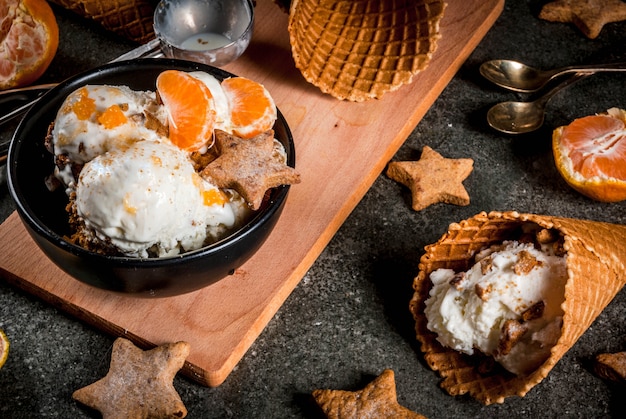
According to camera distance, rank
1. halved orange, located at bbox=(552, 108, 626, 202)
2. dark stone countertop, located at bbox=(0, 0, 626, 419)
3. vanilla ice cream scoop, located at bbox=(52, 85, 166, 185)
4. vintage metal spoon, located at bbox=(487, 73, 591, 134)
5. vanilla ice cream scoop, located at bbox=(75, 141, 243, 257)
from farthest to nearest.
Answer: vintage metal spoon, located at bbox=(487, 73, 591, 134)
halved orange, located at bbox=(552, 108, 626, 202)
dark stone countertop, located at bbox=(0, 0, 626, 419)
vanilla ice cream scoop, located at bbox=(52, 85, 166, 185)
vanilla ice cream scoop, located at bbox=(75, 141, 243, 257)

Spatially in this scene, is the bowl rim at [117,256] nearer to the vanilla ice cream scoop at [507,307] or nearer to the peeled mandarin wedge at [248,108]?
the peeled mandarin wedge at [248,108]

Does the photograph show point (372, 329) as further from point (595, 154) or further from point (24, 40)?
point (24, 40)

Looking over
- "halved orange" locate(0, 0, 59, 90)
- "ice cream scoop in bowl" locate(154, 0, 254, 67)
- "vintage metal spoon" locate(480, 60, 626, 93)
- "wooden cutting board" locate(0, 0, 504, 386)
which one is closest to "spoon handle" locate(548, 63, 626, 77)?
"vintage metal spoon" locate(480, 60, 626, 93)

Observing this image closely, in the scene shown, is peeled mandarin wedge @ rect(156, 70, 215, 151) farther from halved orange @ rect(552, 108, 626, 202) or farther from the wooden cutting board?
halved orange @ rect(552, 108, 626, 202)

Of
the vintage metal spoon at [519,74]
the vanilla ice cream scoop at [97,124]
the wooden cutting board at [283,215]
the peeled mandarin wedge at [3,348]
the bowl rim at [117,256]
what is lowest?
the peeled mandarin wedge at [3,348]

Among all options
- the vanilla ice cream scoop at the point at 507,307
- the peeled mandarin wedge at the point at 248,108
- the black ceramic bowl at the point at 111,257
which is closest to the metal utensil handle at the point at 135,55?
the black ceramic bowl at the point at 111,257

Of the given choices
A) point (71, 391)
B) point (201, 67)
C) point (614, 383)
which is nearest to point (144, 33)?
point (201, 67)
